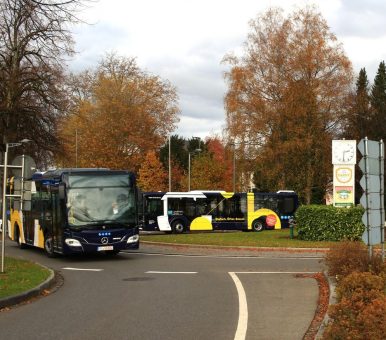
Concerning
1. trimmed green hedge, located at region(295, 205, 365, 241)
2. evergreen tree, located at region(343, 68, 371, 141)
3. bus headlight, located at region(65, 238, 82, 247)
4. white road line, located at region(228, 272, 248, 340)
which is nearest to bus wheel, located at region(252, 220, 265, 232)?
evergreen tree, located at region(343, 68, 371, 141)

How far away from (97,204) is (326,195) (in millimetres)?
41171

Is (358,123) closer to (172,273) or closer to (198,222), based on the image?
(198,222)

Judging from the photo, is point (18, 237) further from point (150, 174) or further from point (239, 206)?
point (150, 174)

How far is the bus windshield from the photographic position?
1897 centimetres

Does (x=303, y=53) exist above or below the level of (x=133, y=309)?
above

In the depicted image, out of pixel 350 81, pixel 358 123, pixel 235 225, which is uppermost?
pixel 350 81

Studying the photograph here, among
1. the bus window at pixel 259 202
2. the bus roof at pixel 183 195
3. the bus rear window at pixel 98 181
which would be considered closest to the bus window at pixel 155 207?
the bus roof at pixel 183 195

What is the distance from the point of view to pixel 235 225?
1599 inches

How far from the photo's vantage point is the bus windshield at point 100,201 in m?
19.0

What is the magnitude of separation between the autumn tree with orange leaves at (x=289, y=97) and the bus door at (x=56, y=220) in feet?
87.0

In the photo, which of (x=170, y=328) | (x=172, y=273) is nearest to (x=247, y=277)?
(x=172, y=273)

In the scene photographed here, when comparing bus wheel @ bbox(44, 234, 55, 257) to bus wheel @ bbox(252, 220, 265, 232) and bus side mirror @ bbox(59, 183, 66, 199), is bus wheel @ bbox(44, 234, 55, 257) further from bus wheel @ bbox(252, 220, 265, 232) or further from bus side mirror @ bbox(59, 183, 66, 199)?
bus wheel @ bbox(252, 220, 265, 232)

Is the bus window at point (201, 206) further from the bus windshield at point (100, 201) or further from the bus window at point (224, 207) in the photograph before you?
the bus windshield at point (100, 201)

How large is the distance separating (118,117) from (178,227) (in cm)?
2325
